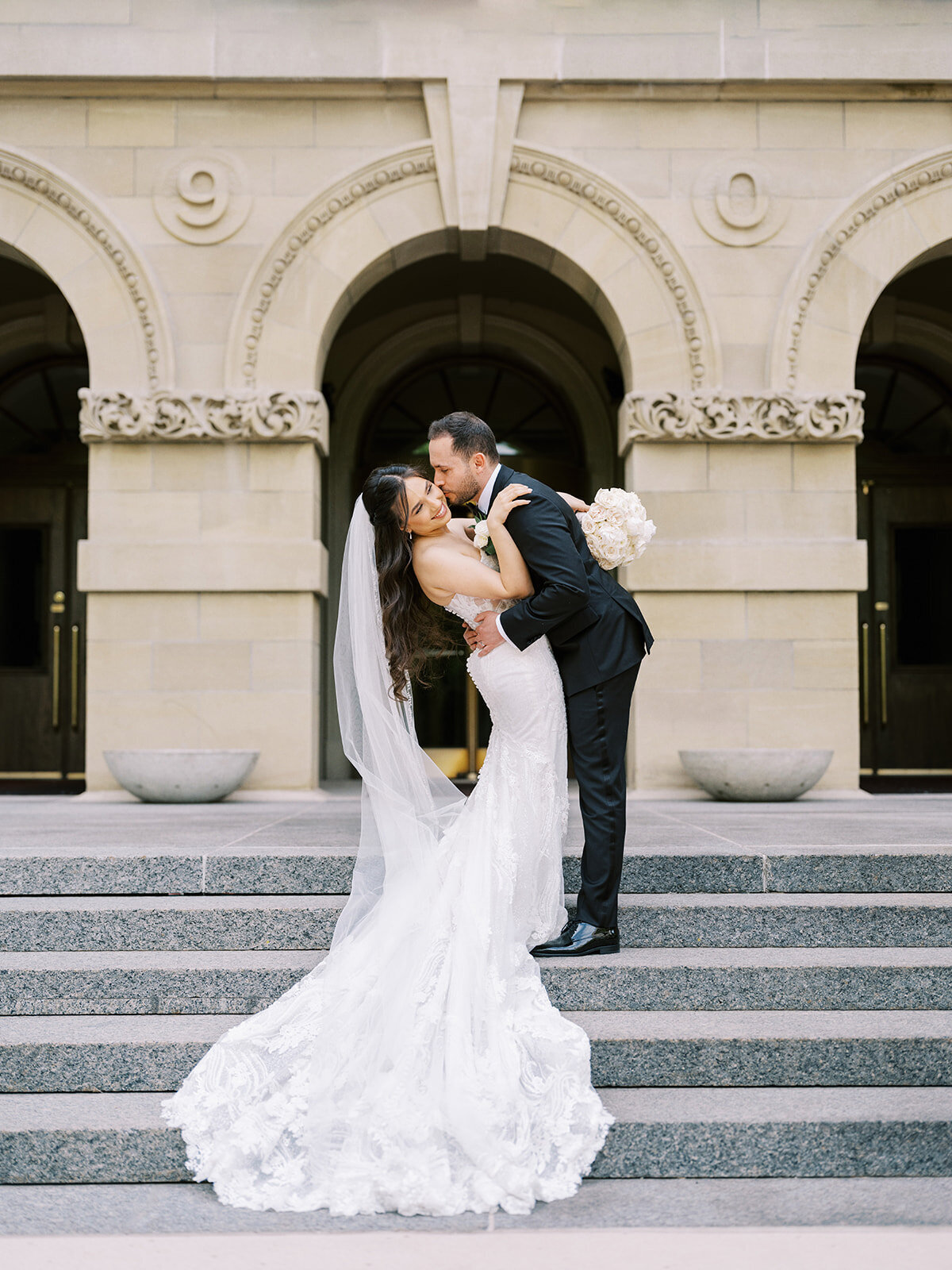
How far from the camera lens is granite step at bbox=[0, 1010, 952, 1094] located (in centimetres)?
378

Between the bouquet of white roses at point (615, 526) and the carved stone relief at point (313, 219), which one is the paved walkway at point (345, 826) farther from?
the carved stone relief at point (313, 219)

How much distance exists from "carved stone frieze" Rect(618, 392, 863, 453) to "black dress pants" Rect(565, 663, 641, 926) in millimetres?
5037

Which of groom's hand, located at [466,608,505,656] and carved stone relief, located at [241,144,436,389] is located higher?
carved stone relief, located at [241,144,436,389]

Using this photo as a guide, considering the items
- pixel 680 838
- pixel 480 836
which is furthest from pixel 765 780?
pixel 480 836

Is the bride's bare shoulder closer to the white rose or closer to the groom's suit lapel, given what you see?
the groom's suit lapel

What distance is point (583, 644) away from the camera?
4.31 m

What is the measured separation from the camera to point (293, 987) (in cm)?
390

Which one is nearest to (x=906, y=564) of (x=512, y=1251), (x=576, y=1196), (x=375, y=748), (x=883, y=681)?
(x=883, y=681)

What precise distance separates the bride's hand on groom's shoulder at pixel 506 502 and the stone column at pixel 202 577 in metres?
4.92

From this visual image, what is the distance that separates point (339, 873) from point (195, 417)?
5.21 metres

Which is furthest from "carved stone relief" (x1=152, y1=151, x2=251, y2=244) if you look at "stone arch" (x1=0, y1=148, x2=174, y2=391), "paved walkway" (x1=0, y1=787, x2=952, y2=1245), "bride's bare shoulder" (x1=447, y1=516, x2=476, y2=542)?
"bride's bare shoulder" (x1=447, y1=516, x2=476, y2=542)

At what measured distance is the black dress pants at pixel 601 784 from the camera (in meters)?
4.25

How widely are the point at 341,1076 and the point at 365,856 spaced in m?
1.01

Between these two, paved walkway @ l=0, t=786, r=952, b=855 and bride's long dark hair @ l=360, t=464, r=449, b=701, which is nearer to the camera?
bride's long dark hair @ l=360, t=464, r=449, b=701
